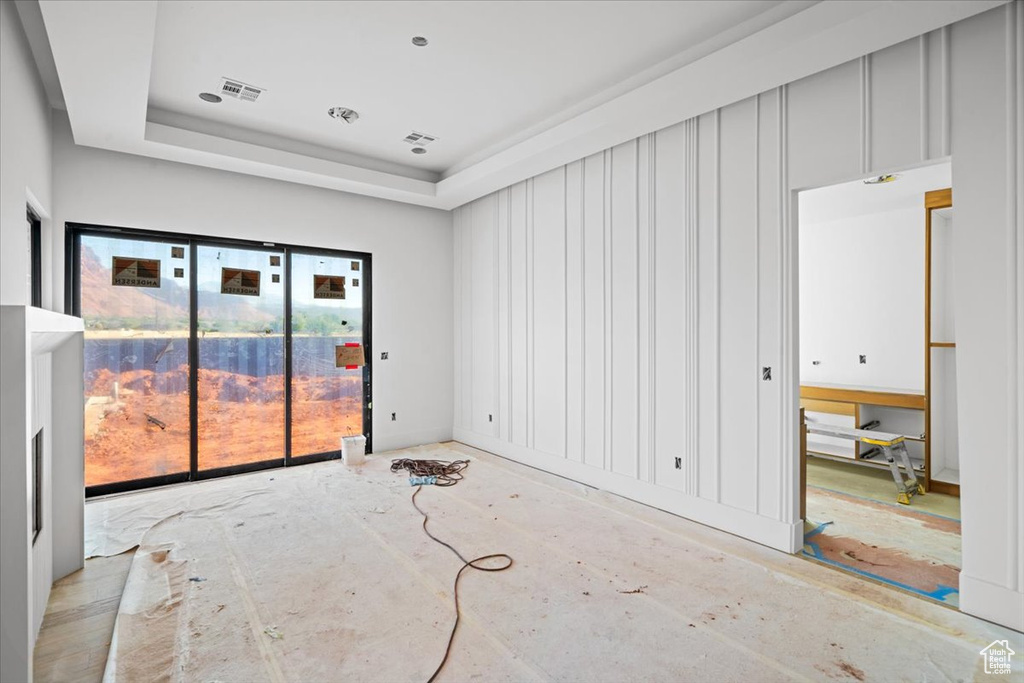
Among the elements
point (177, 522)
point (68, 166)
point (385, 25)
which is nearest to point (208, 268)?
point (68, 166)

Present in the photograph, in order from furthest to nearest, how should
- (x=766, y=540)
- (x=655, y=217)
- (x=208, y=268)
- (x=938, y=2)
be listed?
(x=208, y=268) < (x=655, y=217) < (x=766, y=540) < (x=938, y=2)

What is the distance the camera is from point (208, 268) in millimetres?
4945

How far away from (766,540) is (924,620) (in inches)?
37.1

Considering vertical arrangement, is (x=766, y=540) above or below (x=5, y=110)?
below

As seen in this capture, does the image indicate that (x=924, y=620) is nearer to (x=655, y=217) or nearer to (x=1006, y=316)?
(x=1006, y=316)

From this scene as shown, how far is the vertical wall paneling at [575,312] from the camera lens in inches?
189

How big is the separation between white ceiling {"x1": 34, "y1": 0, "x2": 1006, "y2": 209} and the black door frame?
75 centimetres

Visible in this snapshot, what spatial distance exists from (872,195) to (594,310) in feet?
10.0

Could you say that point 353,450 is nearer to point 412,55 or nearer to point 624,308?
point 624,308

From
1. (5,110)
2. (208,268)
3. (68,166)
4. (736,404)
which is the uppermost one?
(68,166)

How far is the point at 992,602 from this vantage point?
8.09 ft

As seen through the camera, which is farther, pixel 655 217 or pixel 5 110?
pixel 655 217

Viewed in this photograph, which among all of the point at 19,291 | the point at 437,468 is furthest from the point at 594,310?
the point at 19,291

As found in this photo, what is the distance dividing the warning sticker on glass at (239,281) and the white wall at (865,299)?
6.24 metres
